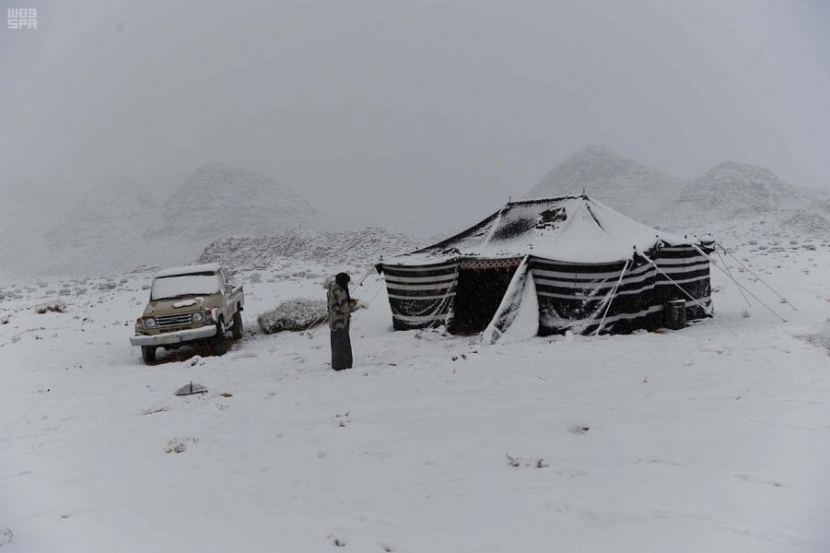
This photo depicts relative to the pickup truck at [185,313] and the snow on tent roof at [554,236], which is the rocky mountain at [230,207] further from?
the snow on tent roof at [554,236]

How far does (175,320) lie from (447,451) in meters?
8.80

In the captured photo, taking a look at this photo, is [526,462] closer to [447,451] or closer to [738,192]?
[447,451]

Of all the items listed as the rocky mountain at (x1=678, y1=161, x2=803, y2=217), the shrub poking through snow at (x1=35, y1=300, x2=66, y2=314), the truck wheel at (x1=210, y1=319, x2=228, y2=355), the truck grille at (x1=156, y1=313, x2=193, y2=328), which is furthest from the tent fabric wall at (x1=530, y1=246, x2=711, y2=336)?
the rocky mountain at (x1=678, y1=161, x2=803, y2=217)

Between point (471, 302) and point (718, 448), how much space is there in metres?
8.73

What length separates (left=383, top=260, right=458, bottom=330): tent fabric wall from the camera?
1320 centimetres

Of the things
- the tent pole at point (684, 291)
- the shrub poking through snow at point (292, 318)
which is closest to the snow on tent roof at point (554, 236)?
Answer: the tent pole at point (684, 291)

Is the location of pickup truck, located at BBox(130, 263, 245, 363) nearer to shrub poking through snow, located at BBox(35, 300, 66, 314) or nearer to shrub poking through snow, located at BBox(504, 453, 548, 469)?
shrub poking through snow, located at BBox(504, 453, 548, 469)

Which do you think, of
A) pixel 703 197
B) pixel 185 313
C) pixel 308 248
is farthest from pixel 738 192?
pixel 185 313

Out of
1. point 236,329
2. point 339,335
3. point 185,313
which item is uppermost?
point 185,313

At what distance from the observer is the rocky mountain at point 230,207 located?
6675cm

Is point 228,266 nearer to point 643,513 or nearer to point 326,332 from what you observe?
point 326,332

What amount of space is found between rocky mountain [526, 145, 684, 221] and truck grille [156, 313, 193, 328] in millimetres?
51268

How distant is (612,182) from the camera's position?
66.9 meters

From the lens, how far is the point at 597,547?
366 centimetres
